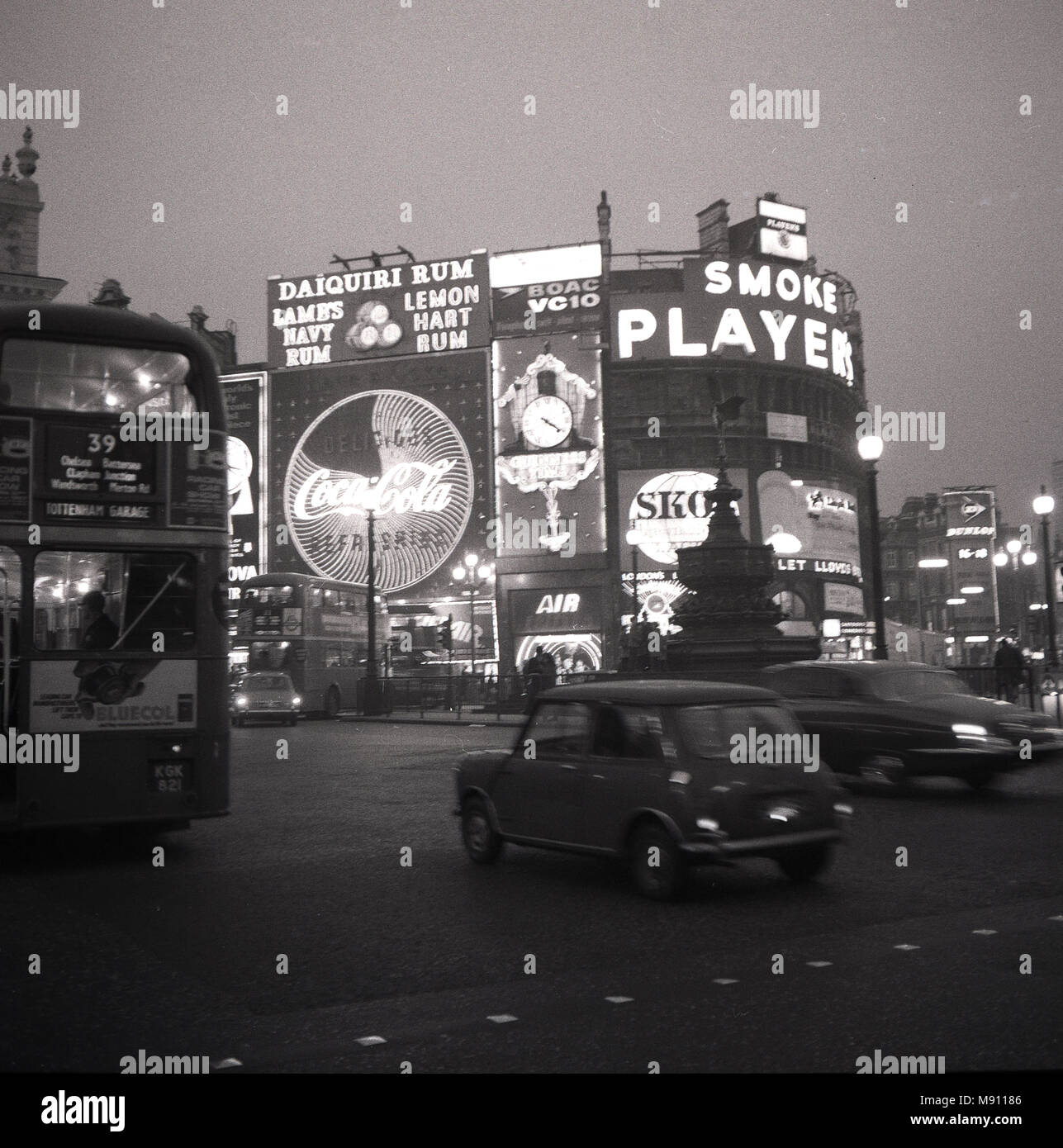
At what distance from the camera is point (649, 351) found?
67375 mm

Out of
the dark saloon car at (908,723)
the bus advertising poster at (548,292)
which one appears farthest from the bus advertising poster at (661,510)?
the dark saloon car at (908,723)

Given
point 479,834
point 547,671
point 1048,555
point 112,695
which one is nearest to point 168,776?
point 112,695

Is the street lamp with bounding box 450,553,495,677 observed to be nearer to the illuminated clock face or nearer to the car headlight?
the illuminated clock face

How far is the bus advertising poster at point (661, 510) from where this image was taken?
6456 centimetres

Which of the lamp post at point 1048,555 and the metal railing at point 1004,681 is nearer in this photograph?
the metal railing at point 1004,681

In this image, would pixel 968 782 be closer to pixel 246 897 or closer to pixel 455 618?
pixel 246 897

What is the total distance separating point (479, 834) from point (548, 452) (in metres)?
54.1

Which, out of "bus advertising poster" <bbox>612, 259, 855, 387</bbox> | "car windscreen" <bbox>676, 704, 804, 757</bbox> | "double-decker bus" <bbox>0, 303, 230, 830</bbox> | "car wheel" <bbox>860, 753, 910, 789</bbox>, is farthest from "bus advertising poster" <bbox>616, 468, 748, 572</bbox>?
"car windscreen" <bbox>676, 704, 804, 757</bbox>

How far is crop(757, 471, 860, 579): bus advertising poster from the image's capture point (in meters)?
67.1

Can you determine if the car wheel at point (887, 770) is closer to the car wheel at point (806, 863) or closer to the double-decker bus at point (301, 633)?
the car wheel at point (806, 863)

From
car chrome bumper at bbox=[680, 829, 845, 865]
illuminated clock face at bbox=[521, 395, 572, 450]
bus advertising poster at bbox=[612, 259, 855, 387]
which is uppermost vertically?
bus advertising poster at bbox=[612, 259, 855, 387]

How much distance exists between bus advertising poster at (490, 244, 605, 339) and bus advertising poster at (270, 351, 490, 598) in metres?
3.09

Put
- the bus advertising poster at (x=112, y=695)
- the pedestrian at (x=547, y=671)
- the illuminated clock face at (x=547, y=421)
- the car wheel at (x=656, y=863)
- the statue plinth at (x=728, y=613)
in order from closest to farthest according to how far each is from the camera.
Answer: the car wheel at (x=656, y=863), the bus advertising poster at (x=112, y=695), the statue plinth at (x=728, y=613), the pedestrian at (x=547, y=671), the illuminated clock face at (x=547, y=421)

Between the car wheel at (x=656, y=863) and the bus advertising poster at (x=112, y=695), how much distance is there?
455 centimetres
